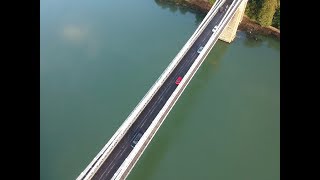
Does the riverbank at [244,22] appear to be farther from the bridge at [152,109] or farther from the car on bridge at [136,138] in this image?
the car on bridge at [136,138]

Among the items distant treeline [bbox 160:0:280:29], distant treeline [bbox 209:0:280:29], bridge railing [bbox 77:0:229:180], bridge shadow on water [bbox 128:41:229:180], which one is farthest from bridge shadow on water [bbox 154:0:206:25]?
bridge railing [bbox 77:0:229:180]

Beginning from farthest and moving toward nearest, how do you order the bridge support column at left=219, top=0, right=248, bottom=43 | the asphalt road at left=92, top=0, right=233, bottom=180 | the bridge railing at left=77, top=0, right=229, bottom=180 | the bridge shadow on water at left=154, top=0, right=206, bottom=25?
1. the bridge shadow on water at left=154, top=0, right=206, bottom=25
2. the bridge support column at left=219, top=0, right=248, bottom=43
3. the asphalt road at left=92, top=0, right=233, bottom=180
4. the bridge railing at left=77, top=0, right=229, bottom=180

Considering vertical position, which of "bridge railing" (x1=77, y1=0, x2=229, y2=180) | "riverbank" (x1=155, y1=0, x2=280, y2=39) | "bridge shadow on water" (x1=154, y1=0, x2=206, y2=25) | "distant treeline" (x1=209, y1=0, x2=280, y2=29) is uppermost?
"distant treeline" (x1=209, y1=0, x2=280, y2=29)

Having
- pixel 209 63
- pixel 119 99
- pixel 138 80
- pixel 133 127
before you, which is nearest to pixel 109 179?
pixel 133 127

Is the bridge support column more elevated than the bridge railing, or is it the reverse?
the bridge support column

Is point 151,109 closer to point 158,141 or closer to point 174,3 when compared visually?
point 158,141

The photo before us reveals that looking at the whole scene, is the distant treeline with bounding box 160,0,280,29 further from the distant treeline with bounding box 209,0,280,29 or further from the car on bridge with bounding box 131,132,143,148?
the car on bridge with bounding box 131,132,143,148

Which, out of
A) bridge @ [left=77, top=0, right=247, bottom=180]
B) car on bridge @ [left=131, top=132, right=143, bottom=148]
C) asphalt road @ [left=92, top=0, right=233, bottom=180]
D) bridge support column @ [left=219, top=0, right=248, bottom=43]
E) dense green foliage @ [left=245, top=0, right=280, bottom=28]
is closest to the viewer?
bridge @ [left=77, top=0, right=247, bottom=180]

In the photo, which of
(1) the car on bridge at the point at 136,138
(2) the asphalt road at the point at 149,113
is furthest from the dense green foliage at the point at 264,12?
(1) the car on bridge at the point at 136,138

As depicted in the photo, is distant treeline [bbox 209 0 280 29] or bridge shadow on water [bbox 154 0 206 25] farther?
bridge shadow on water [bbox 154 0 206 25]
